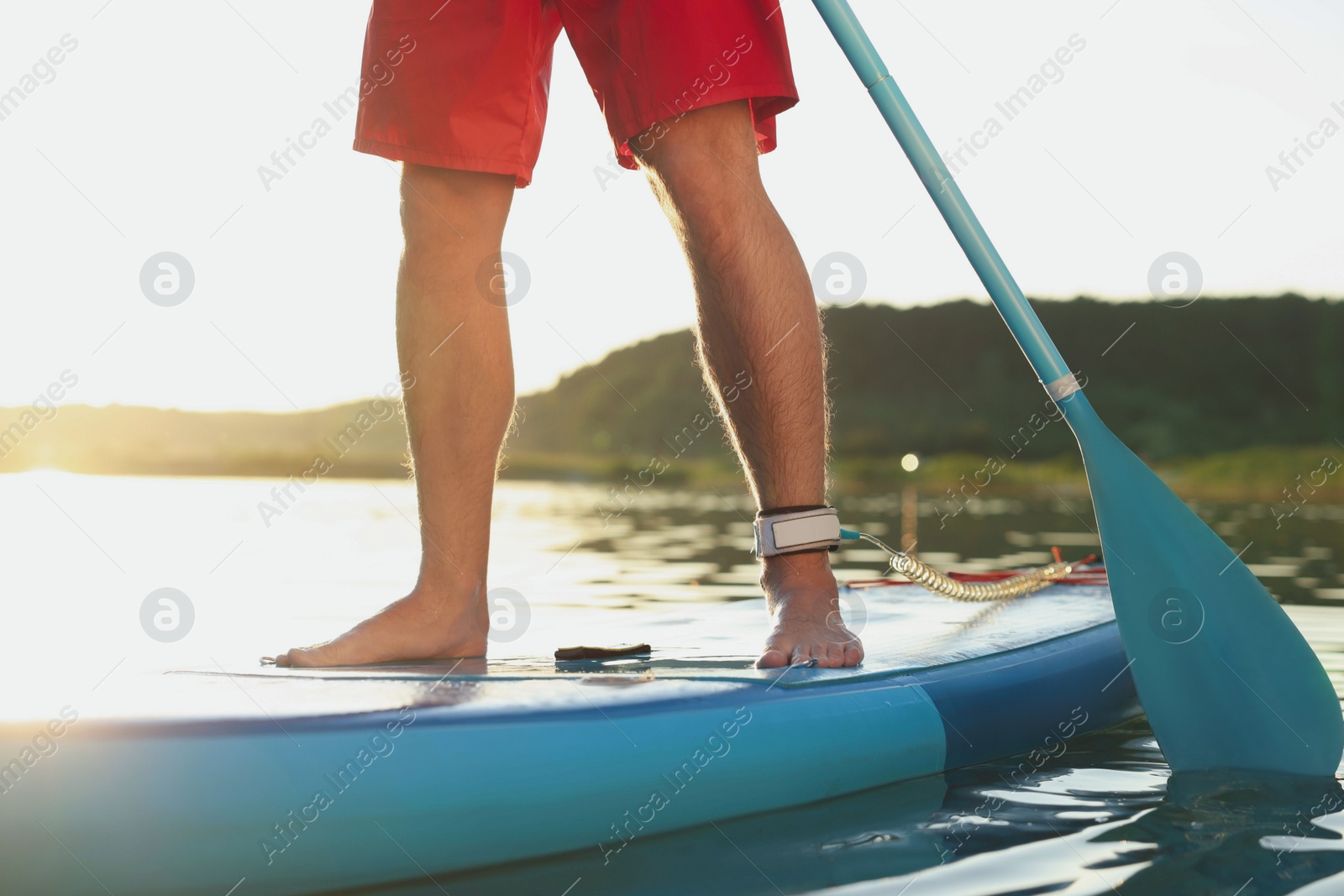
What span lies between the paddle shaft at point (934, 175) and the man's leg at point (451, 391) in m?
0.71

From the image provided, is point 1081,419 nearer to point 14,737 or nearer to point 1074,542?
point 14,737

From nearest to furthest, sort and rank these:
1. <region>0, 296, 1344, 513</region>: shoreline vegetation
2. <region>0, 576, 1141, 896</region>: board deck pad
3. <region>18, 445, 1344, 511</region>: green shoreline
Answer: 1. <region>0, 576, 1141, 896</region>: board deck pad
2. <region>18, 445, 1344, 511</region>: green shoreline
3. <region>0, 296, 1344, 513</region>: shoreline vegetation

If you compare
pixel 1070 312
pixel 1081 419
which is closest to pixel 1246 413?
pixel 1070 312

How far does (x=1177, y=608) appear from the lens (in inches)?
68.8

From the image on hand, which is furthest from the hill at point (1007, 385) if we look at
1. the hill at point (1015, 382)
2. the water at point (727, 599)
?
the water at point (727, 599)

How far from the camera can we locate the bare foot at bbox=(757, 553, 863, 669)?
1601mm

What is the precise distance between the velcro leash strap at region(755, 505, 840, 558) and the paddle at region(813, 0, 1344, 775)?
1.41 ft

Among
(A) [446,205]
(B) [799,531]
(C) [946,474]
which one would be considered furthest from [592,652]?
(C) [946,474]

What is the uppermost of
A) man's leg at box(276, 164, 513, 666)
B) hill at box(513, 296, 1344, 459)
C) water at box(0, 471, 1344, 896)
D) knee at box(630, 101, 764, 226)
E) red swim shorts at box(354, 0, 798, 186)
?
hill at box(513, 296, 1344, 459)

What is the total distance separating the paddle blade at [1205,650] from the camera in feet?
5.37

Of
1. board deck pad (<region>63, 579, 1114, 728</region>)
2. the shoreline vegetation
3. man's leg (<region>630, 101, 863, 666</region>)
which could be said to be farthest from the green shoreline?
man's leg (<region>630, 101, 863, 666</region>)

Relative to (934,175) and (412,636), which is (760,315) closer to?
(934,175)

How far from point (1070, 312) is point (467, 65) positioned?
61224mm

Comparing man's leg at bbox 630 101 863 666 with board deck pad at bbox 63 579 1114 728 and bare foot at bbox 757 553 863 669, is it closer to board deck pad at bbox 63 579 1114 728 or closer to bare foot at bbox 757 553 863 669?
bare foot at bbox 757 553 863 669
